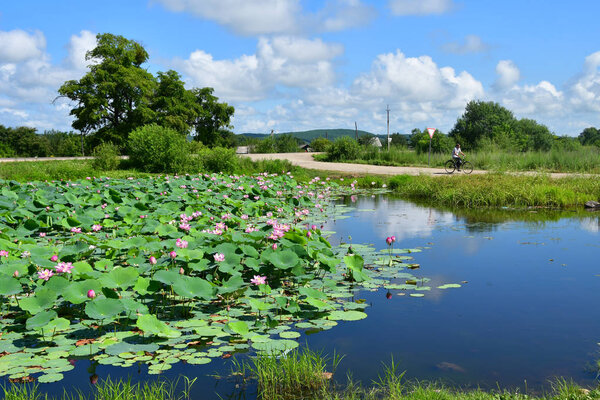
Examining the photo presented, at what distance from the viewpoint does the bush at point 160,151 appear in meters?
16.9

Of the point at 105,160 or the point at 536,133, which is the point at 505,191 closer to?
the point at 105,160

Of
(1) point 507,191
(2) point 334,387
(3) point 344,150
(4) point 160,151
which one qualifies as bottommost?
(2) point 334,387

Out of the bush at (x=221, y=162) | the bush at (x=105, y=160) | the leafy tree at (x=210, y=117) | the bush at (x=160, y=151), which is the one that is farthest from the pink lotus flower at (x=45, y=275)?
the leafy tree at (x=210, y=117)

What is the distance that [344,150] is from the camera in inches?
1146

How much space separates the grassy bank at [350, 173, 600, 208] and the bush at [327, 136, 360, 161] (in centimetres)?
1472

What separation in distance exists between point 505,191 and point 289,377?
34.3 ft

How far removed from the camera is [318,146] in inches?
2074

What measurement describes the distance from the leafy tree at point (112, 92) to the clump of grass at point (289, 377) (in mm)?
31364

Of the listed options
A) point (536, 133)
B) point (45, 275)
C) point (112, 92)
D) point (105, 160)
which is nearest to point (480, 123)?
point (536, 133)

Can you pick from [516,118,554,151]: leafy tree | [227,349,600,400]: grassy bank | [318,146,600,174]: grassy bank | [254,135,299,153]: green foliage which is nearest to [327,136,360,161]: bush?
[318,146,600,174]: grassy bank

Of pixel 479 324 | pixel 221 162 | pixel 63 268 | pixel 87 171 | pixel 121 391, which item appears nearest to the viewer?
pixel 121 391

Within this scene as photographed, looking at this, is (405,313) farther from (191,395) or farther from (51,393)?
(51,393)

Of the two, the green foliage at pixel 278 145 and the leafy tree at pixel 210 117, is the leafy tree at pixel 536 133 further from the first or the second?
the leafy tree at pixel 210 117

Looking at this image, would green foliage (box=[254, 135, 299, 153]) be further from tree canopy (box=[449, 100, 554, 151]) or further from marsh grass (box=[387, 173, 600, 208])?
marsh grass (box=[387, 173, 600, 208])
